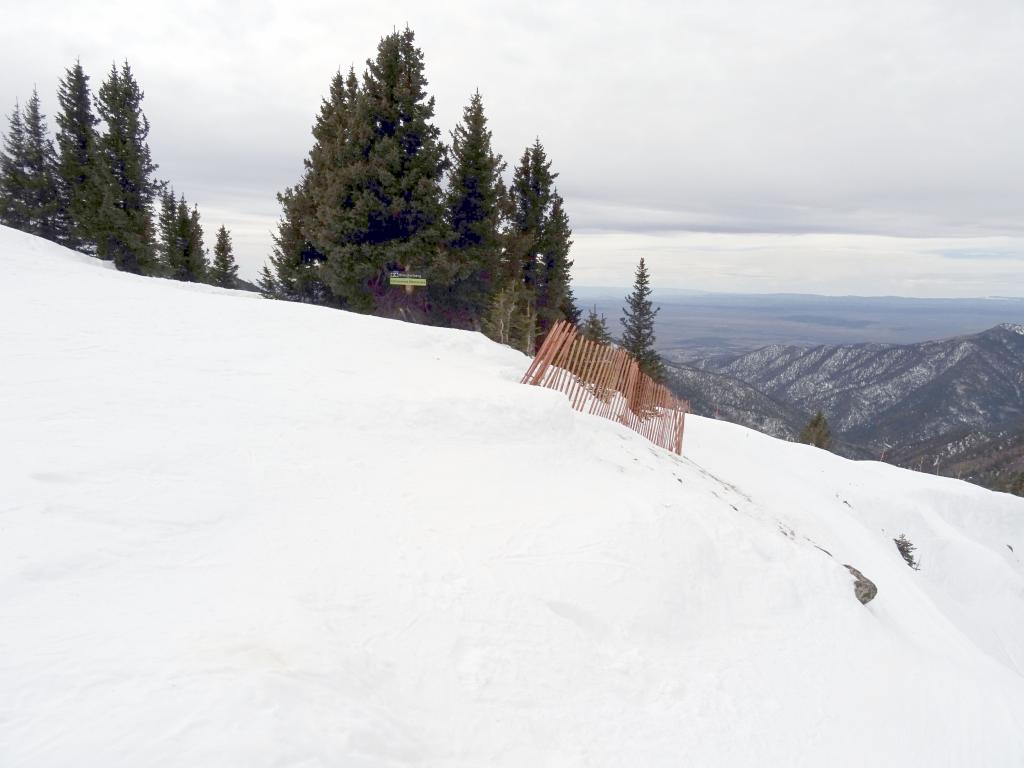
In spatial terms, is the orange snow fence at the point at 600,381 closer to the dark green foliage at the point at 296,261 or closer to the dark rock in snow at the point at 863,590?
the dark rock in snow at the point at 863,590

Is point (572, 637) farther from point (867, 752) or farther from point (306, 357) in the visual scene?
point (306, 357)

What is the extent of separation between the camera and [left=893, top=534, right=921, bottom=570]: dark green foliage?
10172 millimetres

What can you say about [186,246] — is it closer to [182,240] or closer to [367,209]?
[182,240]

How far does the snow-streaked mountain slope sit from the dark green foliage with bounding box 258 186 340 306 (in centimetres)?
1454

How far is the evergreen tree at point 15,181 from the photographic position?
26.3 metres

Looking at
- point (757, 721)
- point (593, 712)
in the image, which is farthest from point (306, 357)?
point (757, 721)

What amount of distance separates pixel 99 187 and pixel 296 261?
9594 millimetres

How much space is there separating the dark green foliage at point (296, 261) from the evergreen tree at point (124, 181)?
640cm

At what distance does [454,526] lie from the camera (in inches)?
154

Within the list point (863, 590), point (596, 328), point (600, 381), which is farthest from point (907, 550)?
point (596, 328)

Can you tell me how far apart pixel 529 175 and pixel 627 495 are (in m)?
21.6

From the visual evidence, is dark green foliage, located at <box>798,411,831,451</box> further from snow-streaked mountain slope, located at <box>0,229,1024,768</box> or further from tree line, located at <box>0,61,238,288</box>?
tree line, located at <box>0,61,238,288</box>

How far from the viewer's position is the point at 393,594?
3.10 meters

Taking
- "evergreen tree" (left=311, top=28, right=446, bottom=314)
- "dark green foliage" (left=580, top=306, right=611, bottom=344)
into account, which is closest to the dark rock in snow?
"evergreen tree" (left=311, top=28, right=446, bottom=314)
